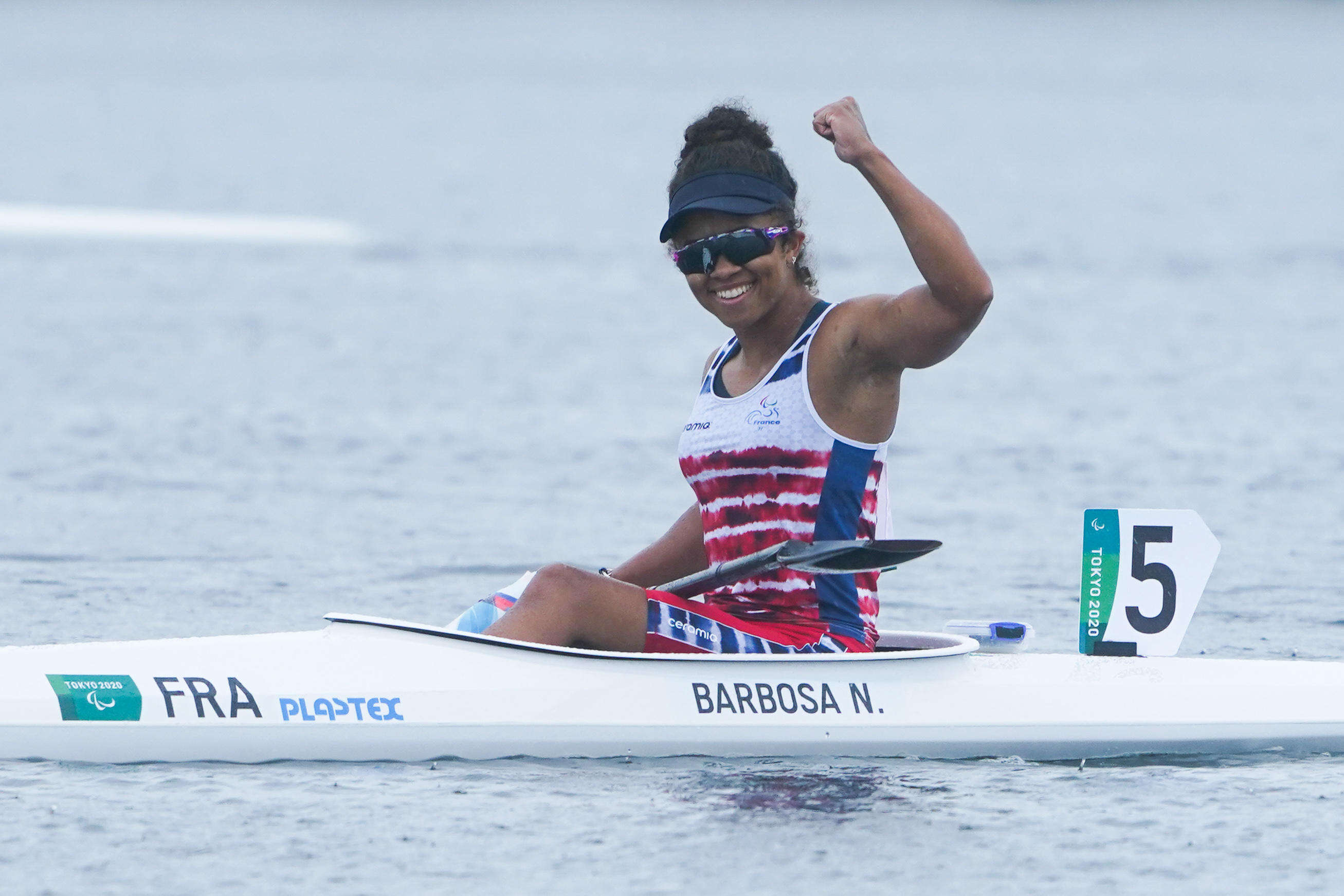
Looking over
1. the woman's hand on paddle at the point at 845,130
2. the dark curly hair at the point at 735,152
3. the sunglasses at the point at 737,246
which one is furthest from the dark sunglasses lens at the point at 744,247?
the woman's hand on paddle at the point at 845,130

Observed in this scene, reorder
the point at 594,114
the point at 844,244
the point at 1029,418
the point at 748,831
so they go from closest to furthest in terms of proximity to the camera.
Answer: the point at 748,831 → the point at 1029,418 → the point at 844,244 → the point at 594,114

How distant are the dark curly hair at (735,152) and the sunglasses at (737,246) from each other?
0.28 ft

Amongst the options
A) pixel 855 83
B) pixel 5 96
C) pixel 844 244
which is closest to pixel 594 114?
pixel 5 96

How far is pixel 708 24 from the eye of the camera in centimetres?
13925

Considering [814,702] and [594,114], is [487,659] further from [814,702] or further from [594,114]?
[594,114]

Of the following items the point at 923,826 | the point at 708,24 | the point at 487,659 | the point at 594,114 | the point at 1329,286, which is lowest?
the point at 923,826

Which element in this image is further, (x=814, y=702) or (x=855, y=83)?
(x=855, y=83)

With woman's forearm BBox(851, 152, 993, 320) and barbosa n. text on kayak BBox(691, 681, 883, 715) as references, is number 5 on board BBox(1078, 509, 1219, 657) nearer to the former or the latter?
barbosa n. text on kayak BBox(691, 681, 883, 715)

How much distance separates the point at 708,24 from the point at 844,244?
112 m

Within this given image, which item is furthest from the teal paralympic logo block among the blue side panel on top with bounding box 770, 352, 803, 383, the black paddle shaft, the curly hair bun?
the curly hair bun

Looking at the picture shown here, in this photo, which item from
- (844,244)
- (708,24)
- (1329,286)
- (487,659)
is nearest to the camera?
(487,659)

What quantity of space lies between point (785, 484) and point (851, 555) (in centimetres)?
29

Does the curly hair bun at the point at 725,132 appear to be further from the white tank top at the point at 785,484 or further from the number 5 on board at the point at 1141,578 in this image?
the number 5 on board at the point at 1141,578

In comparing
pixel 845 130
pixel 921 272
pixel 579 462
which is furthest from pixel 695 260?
pixel 579 462
